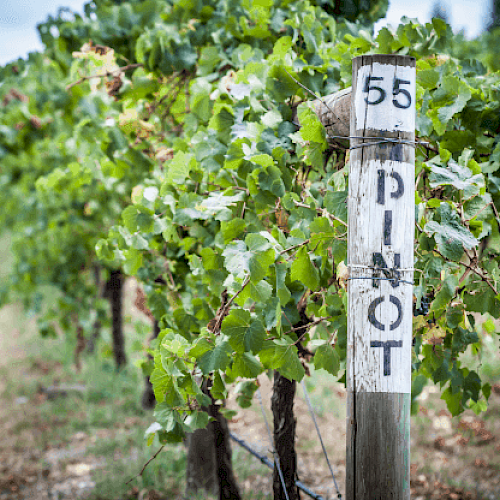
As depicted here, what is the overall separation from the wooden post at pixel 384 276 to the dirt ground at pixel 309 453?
2.38m

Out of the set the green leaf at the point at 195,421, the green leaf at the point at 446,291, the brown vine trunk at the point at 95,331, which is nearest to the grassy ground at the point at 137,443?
the brown vine trunk at the point at 95,331

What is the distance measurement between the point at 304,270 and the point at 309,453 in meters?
3.29

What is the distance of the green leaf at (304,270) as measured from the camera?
61.1 inches

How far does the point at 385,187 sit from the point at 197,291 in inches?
47.5

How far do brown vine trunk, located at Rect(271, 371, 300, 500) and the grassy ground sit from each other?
0.38 meters

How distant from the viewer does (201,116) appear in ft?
7.19

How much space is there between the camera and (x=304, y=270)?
5.11 ft

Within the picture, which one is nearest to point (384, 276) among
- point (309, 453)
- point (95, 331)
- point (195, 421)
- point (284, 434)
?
point (195, 421)

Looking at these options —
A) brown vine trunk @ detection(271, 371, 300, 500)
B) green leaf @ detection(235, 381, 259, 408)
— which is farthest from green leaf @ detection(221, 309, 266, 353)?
green leaf @ detection(235, 381, 259, 408)

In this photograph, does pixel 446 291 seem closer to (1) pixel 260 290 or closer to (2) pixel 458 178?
(2) pixel 458 178

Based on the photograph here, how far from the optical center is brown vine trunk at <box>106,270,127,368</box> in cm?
646

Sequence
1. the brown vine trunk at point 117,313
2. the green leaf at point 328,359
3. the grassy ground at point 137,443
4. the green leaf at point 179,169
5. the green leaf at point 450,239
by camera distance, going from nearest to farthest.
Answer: the green leaf at point 450,239 → the green leaf at point 328,359 → the green leaf at point 179,169 → the grassy ground at point 137,443 → the brown vine trunk at point 117,313

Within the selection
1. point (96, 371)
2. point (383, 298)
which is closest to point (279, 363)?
point (383, 298)

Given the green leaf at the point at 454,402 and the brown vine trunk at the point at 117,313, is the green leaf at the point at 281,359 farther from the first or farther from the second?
the brown vine trunk at the point at 117,313
